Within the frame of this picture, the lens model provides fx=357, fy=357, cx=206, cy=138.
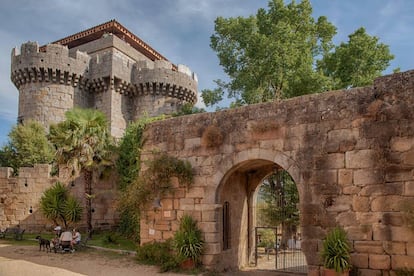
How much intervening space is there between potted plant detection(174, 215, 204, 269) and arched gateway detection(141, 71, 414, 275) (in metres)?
0.24

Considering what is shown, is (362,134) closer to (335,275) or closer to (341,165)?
(341,165)

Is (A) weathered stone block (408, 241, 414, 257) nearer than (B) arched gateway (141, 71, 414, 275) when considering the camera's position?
Yes

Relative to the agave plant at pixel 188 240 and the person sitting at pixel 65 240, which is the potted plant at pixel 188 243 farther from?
the person sitting at pixel 65 240

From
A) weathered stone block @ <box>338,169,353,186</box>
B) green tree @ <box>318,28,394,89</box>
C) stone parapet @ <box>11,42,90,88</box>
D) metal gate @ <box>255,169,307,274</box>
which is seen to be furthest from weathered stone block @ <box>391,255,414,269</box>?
stone parapet @ <box>11,42,90,88</box>

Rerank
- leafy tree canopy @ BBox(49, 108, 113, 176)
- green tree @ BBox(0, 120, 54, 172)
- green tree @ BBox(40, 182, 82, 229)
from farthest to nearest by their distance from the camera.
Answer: green tree @ BBox(0, 120, 54, 172), green tree @ BBox(40, 182, 82, 229), leafy tree canopy @ BBox(49, 108, 113, 176)

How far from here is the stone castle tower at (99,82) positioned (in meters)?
23.9

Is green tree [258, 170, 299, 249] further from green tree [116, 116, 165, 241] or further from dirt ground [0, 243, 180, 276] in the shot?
dirt ground [0, 243, 180, 276]

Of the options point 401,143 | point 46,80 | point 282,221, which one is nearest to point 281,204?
point 282,221

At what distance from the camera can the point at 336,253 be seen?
Answer: 6.97 m

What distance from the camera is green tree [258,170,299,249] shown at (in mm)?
16500

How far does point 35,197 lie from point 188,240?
36.9ft

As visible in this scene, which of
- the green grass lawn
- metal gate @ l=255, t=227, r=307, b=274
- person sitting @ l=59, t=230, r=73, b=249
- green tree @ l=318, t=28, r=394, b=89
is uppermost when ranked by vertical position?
green tree @ l=318, t=28, r=394, b=89

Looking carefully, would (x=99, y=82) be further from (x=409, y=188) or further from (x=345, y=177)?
(x=409, y=188)

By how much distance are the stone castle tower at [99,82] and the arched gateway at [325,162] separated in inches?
556
